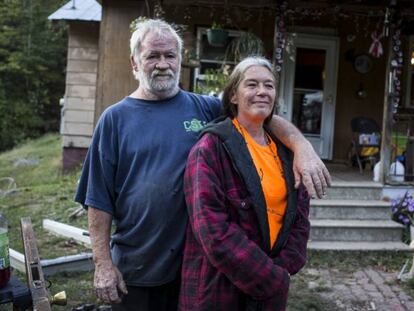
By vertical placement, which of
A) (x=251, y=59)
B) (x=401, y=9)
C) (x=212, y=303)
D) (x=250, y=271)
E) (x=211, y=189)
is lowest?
(x=212, y=303)

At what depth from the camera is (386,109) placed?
686 centimetres

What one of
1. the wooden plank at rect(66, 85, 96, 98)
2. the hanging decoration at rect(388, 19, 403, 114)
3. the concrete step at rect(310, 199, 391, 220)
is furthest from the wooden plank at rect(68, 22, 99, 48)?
the concrete step at rect(310, 199, 391, 220)

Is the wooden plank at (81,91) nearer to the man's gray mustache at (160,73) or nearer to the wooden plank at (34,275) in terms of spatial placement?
the wooden plank at (34,275)

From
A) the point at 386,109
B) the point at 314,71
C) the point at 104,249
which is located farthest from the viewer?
the point at 314,71

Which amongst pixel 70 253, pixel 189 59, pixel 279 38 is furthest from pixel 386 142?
pixel 70 253

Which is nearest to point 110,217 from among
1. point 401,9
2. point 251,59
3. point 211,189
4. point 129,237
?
point 129,237

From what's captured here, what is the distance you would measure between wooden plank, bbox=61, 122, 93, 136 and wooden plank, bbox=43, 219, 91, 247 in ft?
13.7

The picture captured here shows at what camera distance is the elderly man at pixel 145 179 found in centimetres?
221

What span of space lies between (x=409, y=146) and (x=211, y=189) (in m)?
6.06

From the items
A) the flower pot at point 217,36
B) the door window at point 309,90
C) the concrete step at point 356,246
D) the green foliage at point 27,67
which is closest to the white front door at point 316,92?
the door window at point 309,90

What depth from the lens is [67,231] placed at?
6.30 meters

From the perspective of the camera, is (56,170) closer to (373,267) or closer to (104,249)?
(373,267)

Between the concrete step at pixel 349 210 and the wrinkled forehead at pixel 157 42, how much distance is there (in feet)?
14.5

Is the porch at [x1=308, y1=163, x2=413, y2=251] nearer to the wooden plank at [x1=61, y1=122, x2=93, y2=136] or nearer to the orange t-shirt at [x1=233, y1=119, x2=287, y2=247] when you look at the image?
the orange t-shirt at [x1=233, y1=119, x2=287, y2=247]
